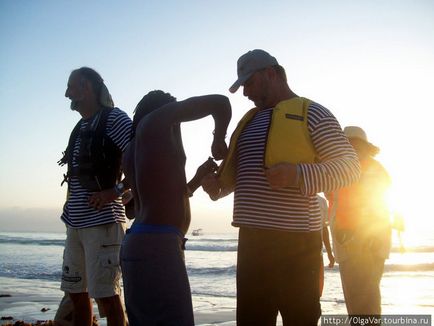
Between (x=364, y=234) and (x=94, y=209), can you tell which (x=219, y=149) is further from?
(x=364, y=234)

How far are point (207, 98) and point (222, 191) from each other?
0.75m

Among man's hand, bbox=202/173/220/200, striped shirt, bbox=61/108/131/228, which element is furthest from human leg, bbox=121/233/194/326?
striped shirt, bbox=61/108/131/228

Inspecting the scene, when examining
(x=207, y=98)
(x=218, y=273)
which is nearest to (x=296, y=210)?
(x=207, y=98)

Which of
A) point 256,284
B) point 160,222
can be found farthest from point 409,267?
point 160,222

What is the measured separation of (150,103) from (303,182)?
3.40 ft

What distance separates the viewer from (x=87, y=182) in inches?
151

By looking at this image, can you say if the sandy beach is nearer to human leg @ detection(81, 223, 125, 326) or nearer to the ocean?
the ocean

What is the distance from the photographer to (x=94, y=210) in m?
3.82

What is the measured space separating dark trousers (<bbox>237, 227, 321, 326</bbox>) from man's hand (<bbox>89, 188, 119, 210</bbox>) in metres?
1.45

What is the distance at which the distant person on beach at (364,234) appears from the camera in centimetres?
432

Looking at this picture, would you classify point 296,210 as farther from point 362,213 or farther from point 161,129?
point 362,213

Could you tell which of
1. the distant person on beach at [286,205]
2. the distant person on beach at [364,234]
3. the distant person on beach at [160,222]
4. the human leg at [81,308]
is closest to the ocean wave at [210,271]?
the distant person on beach at [364,234]

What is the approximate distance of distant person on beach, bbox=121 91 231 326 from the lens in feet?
7.27

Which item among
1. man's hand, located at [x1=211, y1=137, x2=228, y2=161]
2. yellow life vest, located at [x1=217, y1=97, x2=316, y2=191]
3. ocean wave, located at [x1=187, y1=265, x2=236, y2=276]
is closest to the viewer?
yellow life vest, located at [x1=217, y1=97, x2=316, y2=191]
